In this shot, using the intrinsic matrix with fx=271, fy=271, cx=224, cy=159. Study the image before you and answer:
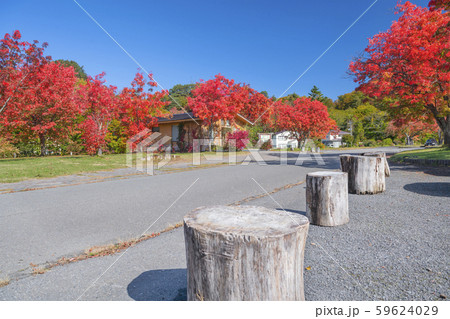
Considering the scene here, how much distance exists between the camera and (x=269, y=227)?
75.0 inches

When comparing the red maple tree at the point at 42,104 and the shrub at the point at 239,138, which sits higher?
the red maple tree at the point at 42,104

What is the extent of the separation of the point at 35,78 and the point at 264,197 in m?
15.5

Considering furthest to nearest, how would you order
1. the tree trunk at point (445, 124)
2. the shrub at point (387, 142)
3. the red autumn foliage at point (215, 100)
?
1. the shrub at point (387, 142)
2. the red autumn foliage at point (215, 100)
3. the tree trunk at point (445, 124)

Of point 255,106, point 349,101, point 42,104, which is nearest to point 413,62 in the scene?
point 42,104

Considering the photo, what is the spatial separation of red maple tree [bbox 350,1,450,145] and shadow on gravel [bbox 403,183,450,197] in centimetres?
443

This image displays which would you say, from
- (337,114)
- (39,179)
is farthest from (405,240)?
(337,114)

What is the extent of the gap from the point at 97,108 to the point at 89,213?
14.0m

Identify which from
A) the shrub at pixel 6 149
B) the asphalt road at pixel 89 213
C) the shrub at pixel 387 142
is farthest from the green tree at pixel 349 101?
the shrub at pixel 6 149

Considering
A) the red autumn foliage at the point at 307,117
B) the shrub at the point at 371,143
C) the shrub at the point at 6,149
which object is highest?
the red autumn foliage at the point at 307,117

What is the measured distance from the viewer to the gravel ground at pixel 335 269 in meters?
2.31

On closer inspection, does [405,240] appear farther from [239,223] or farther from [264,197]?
[264,197]

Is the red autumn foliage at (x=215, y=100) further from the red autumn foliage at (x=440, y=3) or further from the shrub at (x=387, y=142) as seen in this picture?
the shrub at (x=387, y=142)

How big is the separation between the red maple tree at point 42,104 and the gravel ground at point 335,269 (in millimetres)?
15343

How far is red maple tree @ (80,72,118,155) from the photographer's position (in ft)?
55.0
